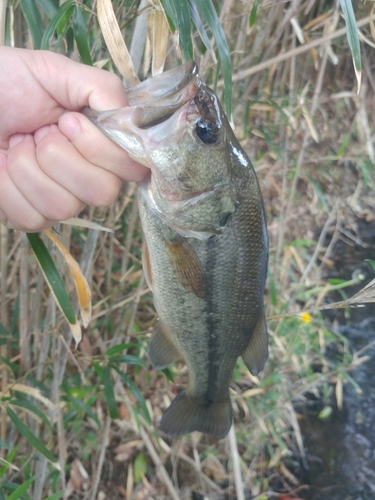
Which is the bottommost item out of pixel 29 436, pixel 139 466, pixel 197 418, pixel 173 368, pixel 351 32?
pixel 139 466

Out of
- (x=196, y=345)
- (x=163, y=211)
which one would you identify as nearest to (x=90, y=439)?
(x=196, y=345)

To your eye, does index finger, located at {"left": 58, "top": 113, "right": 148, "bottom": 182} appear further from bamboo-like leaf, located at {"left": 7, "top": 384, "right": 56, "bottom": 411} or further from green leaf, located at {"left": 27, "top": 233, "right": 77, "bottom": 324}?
bamboo-like leaf, located at {"left": 7, "top": 384, "right": 56, "bottom": 411}

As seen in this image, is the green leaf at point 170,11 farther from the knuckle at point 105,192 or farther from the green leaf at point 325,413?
the green leaf at point 325,413

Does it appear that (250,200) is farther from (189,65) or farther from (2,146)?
(2,146)

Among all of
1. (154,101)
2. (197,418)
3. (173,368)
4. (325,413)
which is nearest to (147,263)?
(154,101)

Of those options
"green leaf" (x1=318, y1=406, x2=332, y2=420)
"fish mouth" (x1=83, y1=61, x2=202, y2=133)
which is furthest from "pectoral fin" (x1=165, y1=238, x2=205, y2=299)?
"green leaf" (x1=318, y1=406, x2=332, y2=420)

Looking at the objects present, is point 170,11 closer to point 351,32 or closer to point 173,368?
point 351,32
